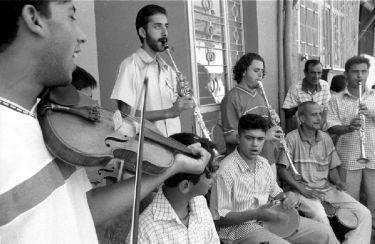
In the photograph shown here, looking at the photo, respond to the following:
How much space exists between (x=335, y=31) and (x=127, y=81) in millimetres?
7069

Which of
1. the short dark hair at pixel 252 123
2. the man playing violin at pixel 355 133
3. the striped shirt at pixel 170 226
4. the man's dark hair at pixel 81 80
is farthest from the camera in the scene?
the man playing violin at pixel 355 133

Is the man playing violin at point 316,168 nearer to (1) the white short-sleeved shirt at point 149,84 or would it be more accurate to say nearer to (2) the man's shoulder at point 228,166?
(2) the man's shoulder at point 228,166

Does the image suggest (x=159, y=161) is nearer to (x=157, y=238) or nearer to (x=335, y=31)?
(x=157, y=238)

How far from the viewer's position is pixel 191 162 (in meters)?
1.27

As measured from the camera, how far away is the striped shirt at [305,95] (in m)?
4.31

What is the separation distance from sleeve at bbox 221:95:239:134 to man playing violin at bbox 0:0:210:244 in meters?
2.38

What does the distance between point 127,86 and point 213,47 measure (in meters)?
2.08

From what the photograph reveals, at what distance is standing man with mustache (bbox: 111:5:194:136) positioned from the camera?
230cm

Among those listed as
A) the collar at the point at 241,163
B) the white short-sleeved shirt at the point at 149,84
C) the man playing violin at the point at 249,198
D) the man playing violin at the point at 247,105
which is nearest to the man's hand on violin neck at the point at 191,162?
the white short-sleeved shirt at the point at 149,84

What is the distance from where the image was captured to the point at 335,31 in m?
8.27

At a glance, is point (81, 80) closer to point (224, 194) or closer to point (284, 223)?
point (224, 194)

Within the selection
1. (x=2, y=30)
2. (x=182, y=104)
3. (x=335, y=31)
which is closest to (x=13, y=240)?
(x=2, y=30)

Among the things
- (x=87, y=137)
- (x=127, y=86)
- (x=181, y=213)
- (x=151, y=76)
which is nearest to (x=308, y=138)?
(x=151, y=76)

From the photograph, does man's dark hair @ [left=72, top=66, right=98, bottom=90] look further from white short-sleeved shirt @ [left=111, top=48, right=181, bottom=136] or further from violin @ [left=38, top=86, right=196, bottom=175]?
violin @ [left=38, top=86, right=196, bottom=175]
